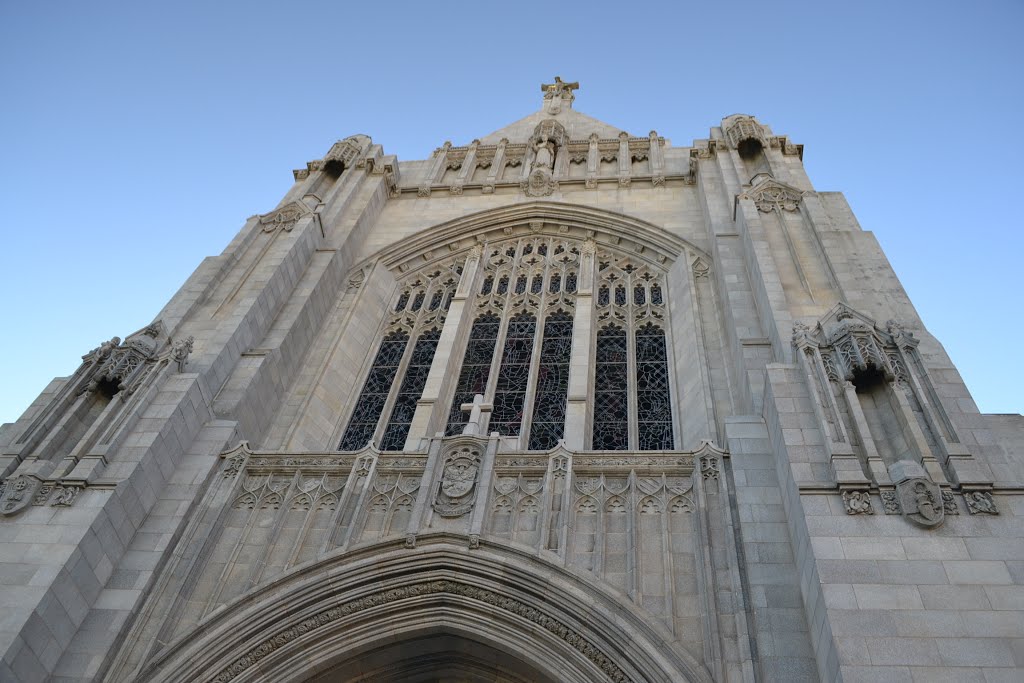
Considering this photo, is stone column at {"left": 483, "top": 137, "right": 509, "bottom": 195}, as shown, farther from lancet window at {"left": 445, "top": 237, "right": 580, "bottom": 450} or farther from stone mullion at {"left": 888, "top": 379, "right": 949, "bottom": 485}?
stone mullion at {"left": 888, "top": 379, "right": 949, "bottom": 485}

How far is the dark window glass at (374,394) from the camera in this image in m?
14.4

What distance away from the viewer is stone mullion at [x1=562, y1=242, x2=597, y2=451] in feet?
43.6

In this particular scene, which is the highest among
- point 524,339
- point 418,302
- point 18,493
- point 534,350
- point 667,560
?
point 418,302

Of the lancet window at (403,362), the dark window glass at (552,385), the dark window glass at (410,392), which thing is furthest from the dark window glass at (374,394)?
the dark window glass at (552,385)

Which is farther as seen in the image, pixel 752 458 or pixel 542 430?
pixel 542 430

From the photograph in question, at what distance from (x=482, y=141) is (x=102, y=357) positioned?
14.4 metres

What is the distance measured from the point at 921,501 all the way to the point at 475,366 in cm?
877

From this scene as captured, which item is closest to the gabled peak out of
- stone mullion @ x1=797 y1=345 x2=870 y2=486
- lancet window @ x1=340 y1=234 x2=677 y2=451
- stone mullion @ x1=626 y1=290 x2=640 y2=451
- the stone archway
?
lancet window @ x1=340 y1=234 x2=677 y2=451

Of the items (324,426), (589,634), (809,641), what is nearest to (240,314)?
(324,426)

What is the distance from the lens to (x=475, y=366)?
15.7 meters

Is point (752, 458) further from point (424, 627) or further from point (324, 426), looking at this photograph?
point (324, 426)

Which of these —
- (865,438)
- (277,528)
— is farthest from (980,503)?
(277,528)

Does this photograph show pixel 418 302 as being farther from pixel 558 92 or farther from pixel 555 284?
pixel 558 92

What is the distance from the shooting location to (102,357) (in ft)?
40.7
